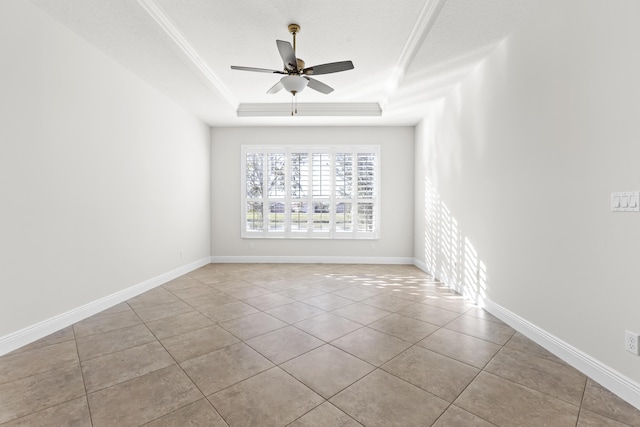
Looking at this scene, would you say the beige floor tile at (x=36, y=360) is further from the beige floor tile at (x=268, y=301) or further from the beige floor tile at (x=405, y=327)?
the beige floor tile at (x=405, y=327)

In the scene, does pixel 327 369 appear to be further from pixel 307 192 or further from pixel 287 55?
pixel 307 192

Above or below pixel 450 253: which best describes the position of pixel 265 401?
below

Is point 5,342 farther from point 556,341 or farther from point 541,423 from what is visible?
point 556,341

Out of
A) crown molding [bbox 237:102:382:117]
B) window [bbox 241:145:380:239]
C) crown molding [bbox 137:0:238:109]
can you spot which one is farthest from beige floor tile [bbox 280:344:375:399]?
crown molding [bbox 237:102:382:117]

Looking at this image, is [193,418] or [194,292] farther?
[194,292]

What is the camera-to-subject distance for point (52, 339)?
2496mm

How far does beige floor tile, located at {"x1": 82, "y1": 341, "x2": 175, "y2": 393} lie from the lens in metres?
1.88

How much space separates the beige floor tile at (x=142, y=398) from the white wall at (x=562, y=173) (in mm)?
2624

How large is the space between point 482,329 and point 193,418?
2489 mm

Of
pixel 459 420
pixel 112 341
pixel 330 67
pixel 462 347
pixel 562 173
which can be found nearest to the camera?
pixel 459 420

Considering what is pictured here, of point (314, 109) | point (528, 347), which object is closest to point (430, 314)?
point (528, 347)

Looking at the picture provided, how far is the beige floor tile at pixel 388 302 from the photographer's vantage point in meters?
3.30

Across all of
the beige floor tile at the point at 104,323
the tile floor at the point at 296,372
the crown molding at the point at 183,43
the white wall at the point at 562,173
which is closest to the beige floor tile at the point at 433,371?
the tile floor at the point at 296,372

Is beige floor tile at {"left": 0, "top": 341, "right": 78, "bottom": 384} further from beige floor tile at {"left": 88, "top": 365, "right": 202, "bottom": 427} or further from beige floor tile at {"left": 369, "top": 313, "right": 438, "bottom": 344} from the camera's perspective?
beige floor tile at {"left": 369, "top": 313, "right": 438, "bottom": 344}
